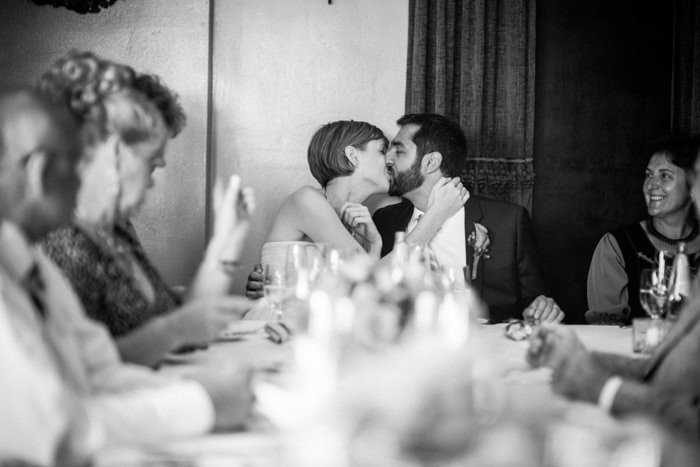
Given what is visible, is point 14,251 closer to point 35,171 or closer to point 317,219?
point 35,171

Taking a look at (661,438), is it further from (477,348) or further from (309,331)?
(309,331)

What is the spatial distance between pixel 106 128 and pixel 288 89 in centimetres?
282

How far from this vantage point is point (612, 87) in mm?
5227

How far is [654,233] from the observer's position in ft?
14.7

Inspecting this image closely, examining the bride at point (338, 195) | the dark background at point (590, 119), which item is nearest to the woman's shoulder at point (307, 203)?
the bride at point (338, 195)

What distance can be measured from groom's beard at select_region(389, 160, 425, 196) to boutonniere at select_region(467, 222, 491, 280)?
1.36ft

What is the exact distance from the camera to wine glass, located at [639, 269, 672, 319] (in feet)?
9.13

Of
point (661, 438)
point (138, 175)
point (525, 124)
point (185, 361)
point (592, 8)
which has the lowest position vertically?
point (185, 361)

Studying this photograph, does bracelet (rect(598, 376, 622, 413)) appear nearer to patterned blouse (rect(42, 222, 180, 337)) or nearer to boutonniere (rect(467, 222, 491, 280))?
patterned blouse (rect(42, 222, 180, 337))

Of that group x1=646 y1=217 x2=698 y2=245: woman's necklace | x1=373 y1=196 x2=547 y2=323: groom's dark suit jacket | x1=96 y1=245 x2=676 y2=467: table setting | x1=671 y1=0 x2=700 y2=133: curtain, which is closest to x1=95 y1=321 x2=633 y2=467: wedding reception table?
x1=96 y1=245 x2=676 y2=467: table setting

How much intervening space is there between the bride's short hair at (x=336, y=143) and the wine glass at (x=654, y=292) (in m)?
1.91

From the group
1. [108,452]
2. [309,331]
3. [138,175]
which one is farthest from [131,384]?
[138,175]

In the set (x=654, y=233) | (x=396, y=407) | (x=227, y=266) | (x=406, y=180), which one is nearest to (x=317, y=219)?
(x=406, y=180)

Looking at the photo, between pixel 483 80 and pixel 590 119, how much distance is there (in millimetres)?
852
